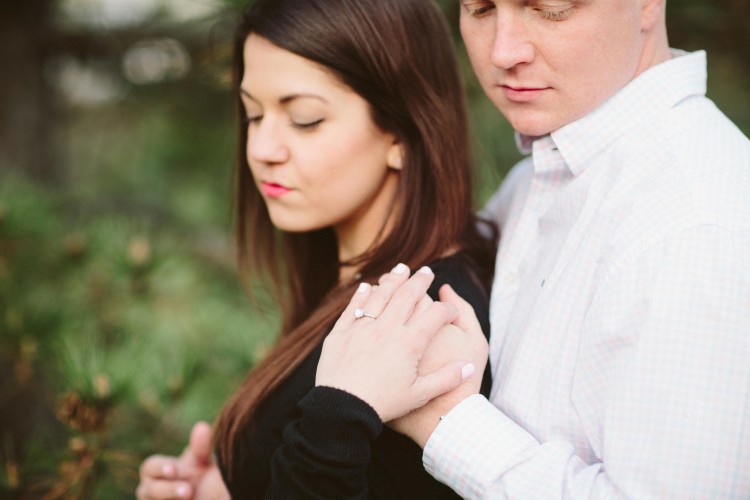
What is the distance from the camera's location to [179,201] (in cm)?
346

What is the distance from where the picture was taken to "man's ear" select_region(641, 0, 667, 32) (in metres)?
1.20

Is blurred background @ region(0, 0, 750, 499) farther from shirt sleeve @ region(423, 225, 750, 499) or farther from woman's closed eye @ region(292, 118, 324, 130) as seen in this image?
shirt sleeve @ region(423, 225, 750, 499)

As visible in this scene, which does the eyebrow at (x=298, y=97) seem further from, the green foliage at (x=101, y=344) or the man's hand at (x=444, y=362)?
the green foliage at (x=101, y=344)

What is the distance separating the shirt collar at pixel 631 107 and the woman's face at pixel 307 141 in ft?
1.47

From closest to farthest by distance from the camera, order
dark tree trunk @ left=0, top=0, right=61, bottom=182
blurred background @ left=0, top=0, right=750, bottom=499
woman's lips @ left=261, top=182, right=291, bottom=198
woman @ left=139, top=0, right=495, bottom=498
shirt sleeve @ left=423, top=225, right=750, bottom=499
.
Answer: shirt sleeve @ left=423, top=225, right=750, bottom=499, woman @ left=139, top=0, right=495, bottom=498, woman's lips @ left=261, top=182, right=291, bottom=198, blurred background @ left=0, top=0, right=750, bottom=499, dark tree trunk @ left=0, top=0, right=61, bottom=182

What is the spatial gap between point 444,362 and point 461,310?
0.13m

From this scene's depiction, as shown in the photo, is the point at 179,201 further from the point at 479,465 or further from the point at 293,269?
the point at 479,465

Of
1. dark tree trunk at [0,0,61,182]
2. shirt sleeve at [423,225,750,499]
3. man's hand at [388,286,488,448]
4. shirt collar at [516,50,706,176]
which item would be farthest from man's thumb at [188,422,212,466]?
dark tree trunk at [0,0,61,182]

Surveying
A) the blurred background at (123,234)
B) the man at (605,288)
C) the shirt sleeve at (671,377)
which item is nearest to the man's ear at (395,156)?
the man at (605,288)

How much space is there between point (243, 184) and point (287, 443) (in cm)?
98

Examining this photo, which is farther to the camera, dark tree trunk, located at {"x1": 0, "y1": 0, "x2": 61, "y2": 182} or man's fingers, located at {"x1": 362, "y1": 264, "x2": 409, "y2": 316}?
dark tree trunk, located at {"x1": 0, "y1": 0, "x2": 61, "y2": 182}

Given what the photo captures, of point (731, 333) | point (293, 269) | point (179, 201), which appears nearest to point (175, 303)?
point (293, 269)

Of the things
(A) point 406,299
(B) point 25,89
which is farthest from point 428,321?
(B) point 25,89

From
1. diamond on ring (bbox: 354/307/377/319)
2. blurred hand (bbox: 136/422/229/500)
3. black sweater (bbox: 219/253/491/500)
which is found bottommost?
blurred hand (bbox: 136/422/229/500)
